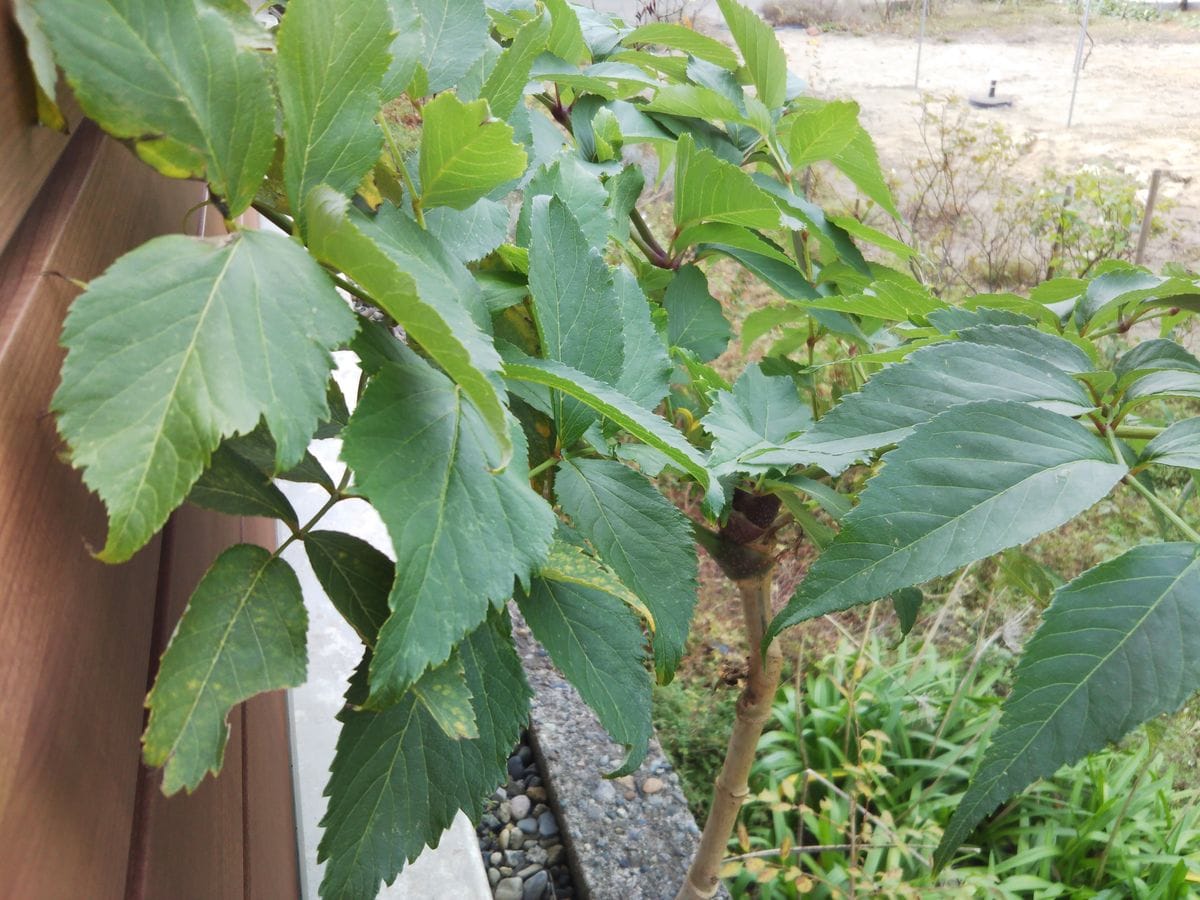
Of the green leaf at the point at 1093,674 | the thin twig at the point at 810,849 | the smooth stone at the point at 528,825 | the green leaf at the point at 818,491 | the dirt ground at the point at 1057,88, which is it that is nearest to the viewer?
the green leaf at the point at 1093,674

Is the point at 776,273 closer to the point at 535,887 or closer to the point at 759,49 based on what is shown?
the point at 759,49

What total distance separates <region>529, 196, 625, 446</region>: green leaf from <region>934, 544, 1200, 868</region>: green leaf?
0.78ft

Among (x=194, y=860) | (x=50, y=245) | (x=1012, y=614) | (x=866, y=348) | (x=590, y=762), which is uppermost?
(x=50, y=245)

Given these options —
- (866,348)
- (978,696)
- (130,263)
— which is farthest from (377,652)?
(978,696)

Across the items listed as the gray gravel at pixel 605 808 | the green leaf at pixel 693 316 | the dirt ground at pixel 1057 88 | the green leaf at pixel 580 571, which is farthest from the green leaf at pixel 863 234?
the dirt ground at pixel 1057 88

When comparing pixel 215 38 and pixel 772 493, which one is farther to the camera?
pixel 772 493

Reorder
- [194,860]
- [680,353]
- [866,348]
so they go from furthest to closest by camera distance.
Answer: [866,348], [680,353], [194,860]

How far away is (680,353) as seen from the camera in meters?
0.71

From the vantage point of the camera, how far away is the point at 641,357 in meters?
0.58

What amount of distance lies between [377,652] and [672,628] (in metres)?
0.22

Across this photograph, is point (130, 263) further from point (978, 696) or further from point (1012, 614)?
point (1012, 614)

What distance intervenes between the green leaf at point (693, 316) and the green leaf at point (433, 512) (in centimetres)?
45

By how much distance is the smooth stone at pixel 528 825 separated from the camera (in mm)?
1791

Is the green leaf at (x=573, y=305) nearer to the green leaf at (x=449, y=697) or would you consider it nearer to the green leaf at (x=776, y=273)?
the green leaf at (x=449, y=697)
